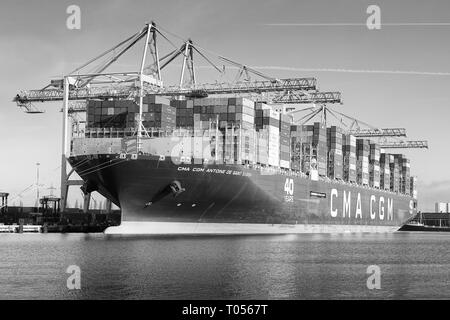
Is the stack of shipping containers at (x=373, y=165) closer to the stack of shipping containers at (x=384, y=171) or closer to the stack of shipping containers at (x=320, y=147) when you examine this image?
the stack of shipping containers at (x=384, y=171)

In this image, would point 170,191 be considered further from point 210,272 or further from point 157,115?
point 210,272

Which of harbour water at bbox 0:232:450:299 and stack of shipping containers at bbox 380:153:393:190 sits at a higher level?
stack of shipping containers at bbox 380:153:393:190

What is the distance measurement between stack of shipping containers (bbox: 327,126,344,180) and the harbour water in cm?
3688

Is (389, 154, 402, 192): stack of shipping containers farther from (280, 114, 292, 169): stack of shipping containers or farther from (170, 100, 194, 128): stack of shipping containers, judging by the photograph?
(170, 100, 194, 128): stack of shipping containers

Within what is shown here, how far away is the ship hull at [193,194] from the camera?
208 feet

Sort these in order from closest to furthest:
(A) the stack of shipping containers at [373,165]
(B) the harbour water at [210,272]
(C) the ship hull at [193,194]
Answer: (B) the harbour water at [210,272], (C) the ship hull at [193,194], (A) the stack of shipping containers at [373,165]

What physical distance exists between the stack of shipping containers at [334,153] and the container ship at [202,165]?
4.92 m

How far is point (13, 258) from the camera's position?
44.8 m

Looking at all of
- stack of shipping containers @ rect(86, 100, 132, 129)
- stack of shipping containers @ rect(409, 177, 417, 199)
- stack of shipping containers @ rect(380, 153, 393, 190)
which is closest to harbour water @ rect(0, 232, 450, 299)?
stack of shipping containers @ rect(86, 100, 132, 129)

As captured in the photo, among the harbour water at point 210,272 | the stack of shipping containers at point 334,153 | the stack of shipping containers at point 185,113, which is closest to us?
the harbour water at point 210,272

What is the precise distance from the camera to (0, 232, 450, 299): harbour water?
30.0 m

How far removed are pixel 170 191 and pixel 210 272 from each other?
27226 millimetres

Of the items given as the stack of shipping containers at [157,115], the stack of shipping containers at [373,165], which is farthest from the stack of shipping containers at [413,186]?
the stack of shipping containers at [157,115]

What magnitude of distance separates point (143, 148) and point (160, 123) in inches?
120
